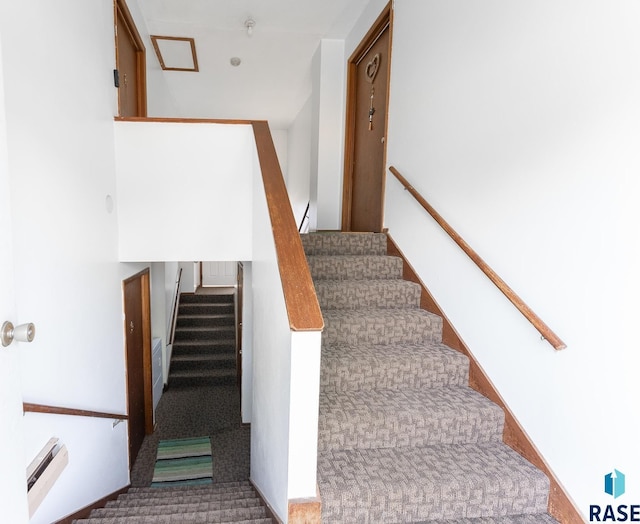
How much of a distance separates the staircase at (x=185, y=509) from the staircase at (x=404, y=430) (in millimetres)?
572

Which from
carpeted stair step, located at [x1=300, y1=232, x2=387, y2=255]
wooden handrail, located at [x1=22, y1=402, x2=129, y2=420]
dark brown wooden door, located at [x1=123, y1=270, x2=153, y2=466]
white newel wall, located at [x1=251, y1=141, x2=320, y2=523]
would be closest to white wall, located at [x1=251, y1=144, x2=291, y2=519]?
white newel wall, located at [x1=251, y1=141, x2=320, y2=523]

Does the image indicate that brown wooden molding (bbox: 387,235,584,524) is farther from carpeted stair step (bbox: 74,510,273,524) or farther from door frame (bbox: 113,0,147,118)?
door frame (bbox: 113,0,147,118)

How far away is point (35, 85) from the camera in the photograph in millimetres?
1759

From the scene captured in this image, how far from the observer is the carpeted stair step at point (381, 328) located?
2604 mm

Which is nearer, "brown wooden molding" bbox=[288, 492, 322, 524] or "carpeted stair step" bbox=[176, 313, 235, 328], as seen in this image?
"brown wooden molding" bbox=[288, 492, 322, 524]

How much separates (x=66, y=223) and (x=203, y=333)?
5.16 metres

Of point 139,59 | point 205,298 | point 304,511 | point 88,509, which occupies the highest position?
point 139,59

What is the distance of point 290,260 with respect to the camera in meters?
1.75

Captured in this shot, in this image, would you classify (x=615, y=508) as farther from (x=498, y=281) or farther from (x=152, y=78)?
(x=152, y=78)

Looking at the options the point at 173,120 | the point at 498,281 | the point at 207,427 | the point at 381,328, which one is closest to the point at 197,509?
the point at 381,328

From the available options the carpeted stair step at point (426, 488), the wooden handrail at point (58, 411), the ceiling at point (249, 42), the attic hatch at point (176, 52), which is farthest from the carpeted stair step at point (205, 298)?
the carpeted stair step at point (426, 488)

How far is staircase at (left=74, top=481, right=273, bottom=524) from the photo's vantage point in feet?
6.71

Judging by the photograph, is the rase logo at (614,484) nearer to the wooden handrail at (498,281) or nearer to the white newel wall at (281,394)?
the wooden handrail at (498,281)

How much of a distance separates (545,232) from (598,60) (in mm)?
684
